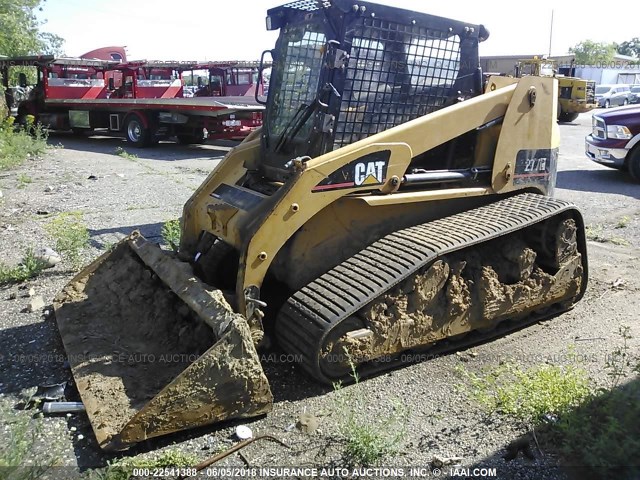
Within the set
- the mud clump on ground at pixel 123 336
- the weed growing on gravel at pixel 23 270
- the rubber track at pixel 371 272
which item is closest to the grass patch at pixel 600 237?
the rubber track at pixel 371 272

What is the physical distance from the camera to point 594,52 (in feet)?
208

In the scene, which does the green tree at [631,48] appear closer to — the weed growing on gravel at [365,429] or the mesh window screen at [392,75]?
the mesh window screen at [392,75]

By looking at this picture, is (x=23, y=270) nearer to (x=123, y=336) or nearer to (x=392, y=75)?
(x=123, y=336)

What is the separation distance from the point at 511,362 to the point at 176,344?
2.24 meters

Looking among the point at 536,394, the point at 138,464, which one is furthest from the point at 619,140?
the point at 138,464

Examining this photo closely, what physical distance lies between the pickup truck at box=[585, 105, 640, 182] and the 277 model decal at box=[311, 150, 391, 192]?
8365 millimetres

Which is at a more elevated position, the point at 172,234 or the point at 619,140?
the point at 619,140

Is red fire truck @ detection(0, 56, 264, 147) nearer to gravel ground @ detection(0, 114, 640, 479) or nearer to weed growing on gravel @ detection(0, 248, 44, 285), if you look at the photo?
gravel ground @ detection(0, 114, 640, 479)

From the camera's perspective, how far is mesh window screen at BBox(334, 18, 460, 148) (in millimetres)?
4191

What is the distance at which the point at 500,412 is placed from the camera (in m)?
3.53

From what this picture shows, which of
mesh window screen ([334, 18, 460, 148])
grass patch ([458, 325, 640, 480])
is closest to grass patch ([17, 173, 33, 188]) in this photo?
mesh window screen ([334, 18, 460, 148])

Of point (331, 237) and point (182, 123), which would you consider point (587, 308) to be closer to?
point (331, 237)

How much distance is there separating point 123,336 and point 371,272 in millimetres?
1731

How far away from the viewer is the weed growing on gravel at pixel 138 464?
2.92m
